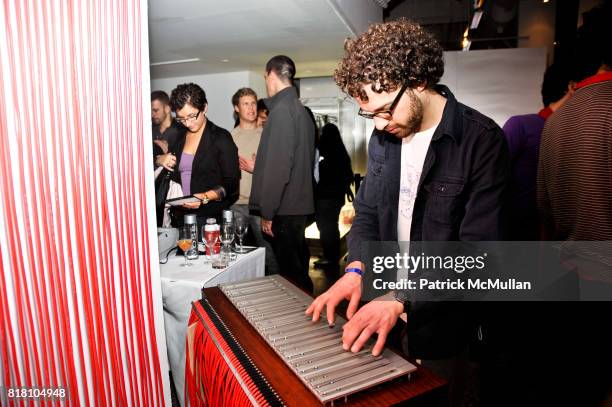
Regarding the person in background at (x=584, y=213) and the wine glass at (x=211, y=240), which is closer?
the person in background at (x=584, y=213)

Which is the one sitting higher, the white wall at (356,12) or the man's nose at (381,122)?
the white wall at (356,12)

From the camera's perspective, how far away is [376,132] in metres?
1.53

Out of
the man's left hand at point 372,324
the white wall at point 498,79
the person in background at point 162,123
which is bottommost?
the man's left hand at point 372,324

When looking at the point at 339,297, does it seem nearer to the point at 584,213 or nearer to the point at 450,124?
the point at 450,124

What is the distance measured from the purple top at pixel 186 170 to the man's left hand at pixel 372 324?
7.05 ft

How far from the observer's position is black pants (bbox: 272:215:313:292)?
9.42 feet

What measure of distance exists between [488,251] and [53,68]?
1393 mm

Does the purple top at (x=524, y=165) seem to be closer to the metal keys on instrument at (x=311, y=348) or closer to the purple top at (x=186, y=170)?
the metal keys on instrument at (x=311, y=348)

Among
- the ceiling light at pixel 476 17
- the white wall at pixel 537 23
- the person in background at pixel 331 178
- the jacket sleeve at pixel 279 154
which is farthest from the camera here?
the white wall at pixel 537 23

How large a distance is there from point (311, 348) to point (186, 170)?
87.1 inches

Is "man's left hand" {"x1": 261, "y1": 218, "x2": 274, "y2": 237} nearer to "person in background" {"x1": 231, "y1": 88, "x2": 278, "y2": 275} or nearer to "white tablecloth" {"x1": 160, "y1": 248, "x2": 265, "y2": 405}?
"person in background" {"x1": 231, "y1": 88, "x2": 278, "y2": 275}

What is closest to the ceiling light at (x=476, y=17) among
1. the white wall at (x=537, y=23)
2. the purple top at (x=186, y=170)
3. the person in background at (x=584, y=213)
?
the white wall at (x=537, y=23)

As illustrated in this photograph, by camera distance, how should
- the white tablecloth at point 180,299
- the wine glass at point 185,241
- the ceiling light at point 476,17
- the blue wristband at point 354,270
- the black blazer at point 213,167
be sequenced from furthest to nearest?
the ceiling light at point 476,17 < the black blazer at point 213,167 < the wine glass at point 185,241 < the white tablecloth at point 180,299 < the blue wristband at point 354,270

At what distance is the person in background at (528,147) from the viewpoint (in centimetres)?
225
